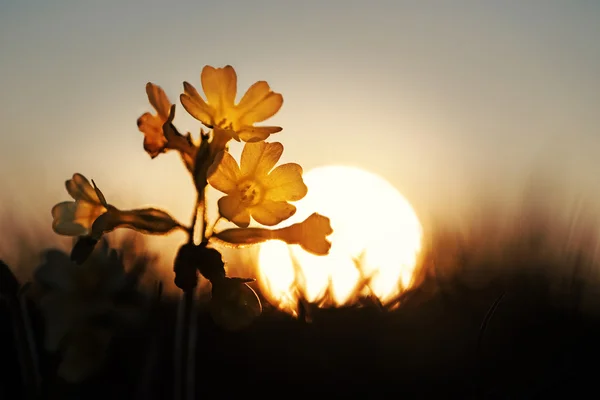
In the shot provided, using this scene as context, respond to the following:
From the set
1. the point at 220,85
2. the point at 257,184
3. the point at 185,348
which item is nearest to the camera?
the point at 185,348

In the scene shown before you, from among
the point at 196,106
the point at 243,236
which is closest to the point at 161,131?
the point at 196,106

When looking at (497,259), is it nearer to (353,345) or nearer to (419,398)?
(353,345)

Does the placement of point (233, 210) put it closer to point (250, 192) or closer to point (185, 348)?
point (250, 192)

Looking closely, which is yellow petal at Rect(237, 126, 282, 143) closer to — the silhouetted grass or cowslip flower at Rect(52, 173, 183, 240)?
cowslip flower at Rect(52, 173, 183, 240)

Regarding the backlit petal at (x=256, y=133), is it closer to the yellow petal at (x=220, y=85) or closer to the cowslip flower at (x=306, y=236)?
the yellow petal at (x=220, y=85)

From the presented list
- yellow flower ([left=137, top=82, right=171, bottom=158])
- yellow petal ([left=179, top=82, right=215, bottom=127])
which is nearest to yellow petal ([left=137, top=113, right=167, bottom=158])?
yellow flower ([left=137, top=82, right=171, bottom=158])

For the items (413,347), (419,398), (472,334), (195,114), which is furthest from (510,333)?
(195,114)

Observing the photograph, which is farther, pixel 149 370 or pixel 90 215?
pixel 149 370

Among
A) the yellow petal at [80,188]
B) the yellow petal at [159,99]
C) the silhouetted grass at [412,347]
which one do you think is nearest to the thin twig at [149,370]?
the silhouetted grass at [412,347]
